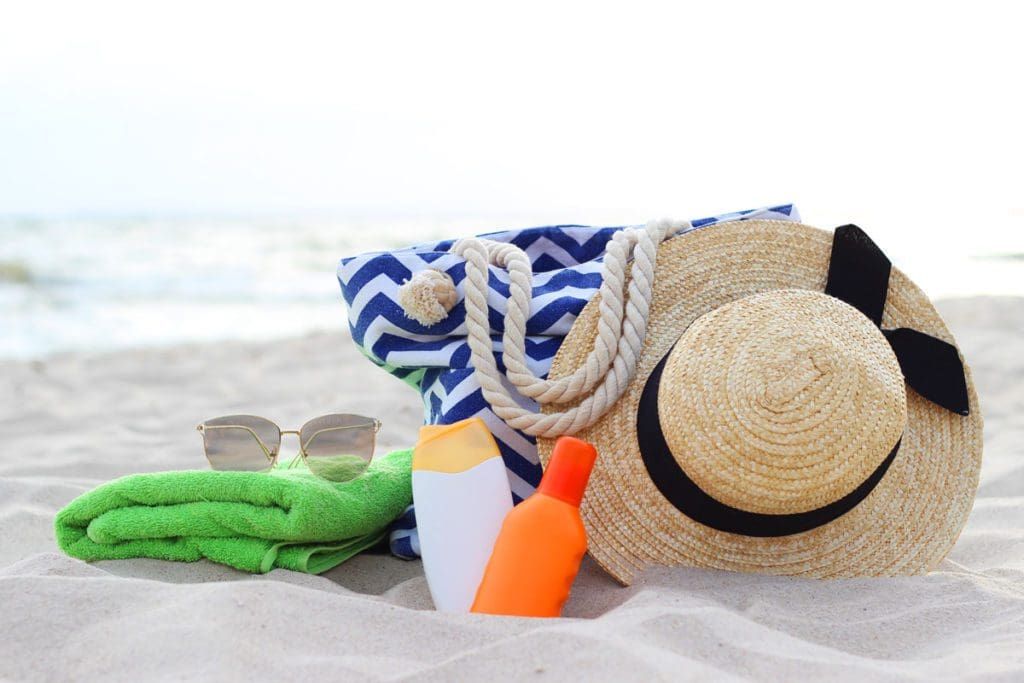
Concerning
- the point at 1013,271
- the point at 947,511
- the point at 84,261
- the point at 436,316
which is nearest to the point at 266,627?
the point at 436,316

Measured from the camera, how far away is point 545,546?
145 cm

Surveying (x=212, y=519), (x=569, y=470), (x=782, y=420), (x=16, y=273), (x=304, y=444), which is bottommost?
(x=16, y=273)

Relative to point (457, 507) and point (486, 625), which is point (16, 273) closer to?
point (457, 507)

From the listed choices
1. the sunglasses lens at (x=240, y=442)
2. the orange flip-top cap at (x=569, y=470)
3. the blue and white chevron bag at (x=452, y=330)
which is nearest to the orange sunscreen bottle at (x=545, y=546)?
the orange flip-top cap at (x=569, y=470)

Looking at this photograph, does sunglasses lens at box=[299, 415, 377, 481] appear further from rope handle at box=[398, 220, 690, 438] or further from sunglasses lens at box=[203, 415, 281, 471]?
rope handle at box=[398, 220, 690, 438]

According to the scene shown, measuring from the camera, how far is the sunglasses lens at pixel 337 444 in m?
1.91

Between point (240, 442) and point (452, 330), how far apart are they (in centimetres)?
51

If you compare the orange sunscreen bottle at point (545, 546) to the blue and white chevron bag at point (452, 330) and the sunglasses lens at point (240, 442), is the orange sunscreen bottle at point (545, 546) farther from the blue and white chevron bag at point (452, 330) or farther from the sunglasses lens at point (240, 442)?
the sunglasses lens at point (240, 442)

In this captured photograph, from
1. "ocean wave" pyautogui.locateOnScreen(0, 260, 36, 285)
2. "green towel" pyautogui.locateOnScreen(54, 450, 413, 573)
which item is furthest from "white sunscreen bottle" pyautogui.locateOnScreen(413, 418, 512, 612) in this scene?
"ocean wave" pyautogui.locateOnScreen(0, 260, 36, 285)

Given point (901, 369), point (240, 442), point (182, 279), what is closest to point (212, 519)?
point (240, 442)

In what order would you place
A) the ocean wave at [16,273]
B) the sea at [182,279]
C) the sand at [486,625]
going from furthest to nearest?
1. the ocean wave at [16,273]
2. the sea at [182,279]
3. the sand at [486,625]

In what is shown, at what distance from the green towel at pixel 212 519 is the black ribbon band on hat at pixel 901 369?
0.64m

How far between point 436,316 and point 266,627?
2.45 ft

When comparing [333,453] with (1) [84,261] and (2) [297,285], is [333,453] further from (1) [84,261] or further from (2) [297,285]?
(1) [84,261]
